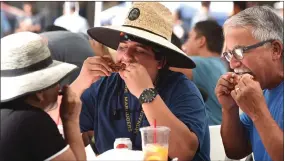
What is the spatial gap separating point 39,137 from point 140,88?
0.59 m

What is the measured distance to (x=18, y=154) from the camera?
6.42 ft

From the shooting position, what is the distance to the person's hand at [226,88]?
2535 mm

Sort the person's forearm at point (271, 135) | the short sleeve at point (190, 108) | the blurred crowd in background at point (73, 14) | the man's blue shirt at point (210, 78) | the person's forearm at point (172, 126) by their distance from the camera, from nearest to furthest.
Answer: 1. the person's forearm at point (271, 135)
2. the person's forearm at point (172, 126)
3. the short sleeve at point (190, 108)
4. the man's blue shirt at point (210, 78)
5. the blurred crowd in background at point (73, 14)

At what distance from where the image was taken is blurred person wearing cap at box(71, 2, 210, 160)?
8.05ft

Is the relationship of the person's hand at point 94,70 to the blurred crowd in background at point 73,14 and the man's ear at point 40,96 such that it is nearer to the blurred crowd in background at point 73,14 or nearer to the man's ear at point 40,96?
the man's ear at point 40,96

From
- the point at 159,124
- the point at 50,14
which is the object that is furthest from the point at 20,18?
the point at 159,124

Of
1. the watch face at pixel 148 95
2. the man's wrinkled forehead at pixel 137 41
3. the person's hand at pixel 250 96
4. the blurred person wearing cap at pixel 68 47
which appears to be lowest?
the blurred person wearing cap at pixel 68 47

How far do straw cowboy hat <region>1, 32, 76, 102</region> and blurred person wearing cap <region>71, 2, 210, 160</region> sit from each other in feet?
1.59

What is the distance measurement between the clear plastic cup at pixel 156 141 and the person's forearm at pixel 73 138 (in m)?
0.24

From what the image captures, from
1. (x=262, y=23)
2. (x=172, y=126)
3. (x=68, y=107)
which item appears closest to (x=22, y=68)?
(x=68, y=107)

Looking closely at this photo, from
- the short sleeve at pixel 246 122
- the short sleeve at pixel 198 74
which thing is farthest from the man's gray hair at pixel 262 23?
the short sleeve at pixel 198 74

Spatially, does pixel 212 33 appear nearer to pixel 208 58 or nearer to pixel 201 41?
pixel 201 41

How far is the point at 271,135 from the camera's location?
2.26m

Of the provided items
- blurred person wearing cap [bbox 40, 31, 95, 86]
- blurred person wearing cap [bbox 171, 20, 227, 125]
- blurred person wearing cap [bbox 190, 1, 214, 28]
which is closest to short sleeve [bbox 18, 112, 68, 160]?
blurred person wearing cap [bbox 40, 31, 95, 86]
